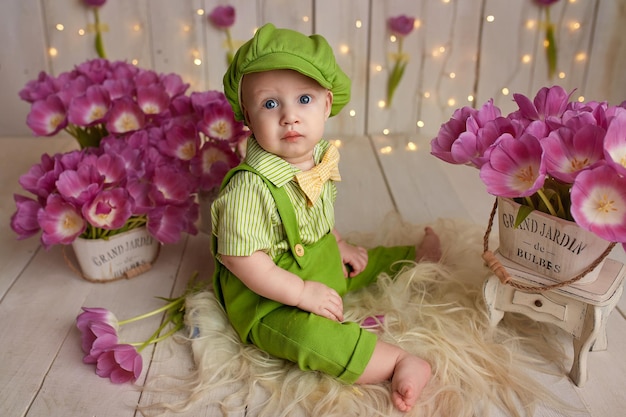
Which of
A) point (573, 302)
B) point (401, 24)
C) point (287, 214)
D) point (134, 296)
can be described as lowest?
point (134, 296)

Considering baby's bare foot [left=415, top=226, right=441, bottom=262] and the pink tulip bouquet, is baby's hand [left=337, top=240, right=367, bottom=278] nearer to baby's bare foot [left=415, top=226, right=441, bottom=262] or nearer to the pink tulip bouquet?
baby's bare foot [left=415, top=226, right=441, bottom=262]

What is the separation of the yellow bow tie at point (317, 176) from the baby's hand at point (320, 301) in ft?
0.47

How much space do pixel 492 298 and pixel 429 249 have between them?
26 cm

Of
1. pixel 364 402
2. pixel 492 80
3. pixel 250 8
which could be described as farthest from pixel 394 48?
pixel 364 402

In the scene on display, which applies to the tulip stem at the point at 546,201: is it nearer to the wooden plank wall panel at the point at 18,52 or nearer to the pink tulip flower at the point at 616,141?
the pink tulip flower at the point at 616,141

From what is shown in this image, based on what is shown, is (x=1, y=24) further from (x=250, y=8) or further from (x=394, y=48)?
(x=394, y=48)

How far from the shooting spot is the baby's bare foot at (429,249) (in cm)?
132

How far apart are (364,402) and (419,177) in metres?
0.96

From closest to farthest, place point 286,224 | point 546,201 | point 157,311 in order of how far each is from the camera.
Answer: point 546,201, point 286,224, point 157,311

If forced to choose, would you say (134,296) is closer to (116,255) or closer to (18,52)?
(116,255)

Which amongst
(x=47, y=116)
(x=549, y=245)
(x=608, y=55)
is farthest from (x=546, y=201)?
(x=608, y=55)

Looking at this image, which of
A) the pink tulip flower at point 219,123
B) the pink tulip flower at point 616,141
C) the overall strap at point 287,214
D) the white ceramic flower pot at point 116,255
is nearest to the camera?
the pink tulip flower at point 616,141

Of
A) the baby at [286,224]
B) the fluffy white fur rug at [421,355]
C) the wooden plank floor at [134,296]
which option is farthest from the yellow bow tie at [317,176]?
the wooden plank floor at [134,296]

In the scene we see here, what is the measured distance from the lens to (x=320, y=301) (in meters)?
1.04
